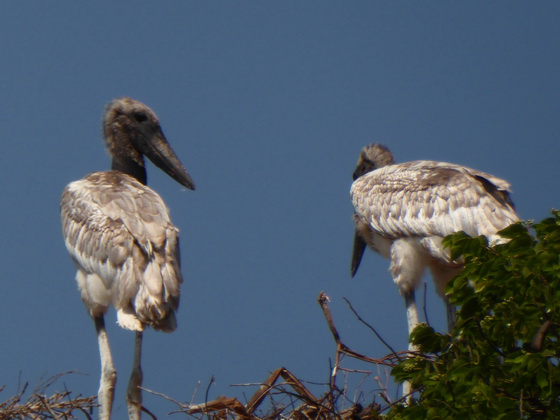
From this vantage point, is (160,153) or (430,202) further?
(160,153)

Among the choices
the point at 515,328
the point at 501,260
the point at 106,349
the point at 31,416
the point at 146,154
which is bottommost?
the point at 515,328

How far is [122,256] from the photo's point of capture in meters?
8.45

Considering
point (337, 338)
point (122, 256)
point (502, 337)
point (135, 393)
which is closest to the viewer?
point (502, 337)

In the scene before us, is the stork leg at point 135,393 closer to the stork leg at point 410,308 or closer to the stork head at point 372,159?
the stork leg at point 410,308

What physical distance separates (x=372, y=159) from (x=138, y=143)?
258cm

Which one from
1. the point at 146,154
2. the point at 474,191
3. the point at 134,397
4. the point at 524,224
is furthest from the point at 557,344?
the point at 146,154

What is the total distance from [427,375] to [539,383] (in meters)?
0.73

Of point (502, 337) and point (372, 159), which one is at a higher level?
point (372, 159)

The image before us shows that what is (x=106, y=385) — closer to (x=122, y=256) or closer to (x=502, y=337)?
(x=122, y=256)

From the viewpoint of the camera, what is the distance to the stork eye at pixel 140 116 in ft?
35.0

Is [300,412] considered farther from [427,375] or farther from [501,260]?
[501,260]

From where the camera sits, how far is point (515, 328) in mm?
5125

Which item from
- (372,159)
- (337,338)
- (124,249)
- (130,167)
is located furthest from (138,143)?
(337,338)

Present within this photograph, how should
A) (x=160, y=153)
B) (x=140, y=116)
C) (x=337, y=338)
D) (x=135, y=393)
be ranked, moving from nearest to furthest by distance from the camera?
(x=337, y=338) < (x=135, y=393) < (x=160, y=153) < (x=140, y=116)
